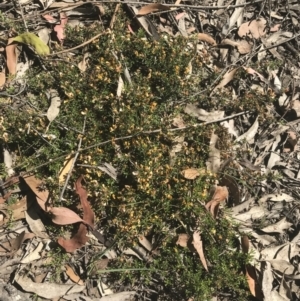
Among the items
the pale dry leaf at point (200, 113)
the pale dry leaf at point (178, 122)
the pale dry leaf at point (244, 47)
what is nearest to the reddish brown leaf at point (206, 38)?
the pale dry leaf at point (244, 47)

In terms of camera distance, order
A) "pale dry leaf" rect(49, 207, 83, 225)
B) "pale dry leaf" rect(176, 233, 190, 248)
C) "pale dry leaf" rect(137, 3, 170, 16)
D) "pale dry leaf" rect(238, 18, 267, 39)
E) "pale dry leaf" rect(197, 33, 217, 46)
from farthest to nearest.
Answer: "pale dry leaf" rect(238, 18, 267, 39), "pale dry leaf" rect(197, 33, 217, 46), "pale dry leaf" rect(137, 3, 170, 16), "pale dry leaf" rect(176, 233, 190, 248), "pale dry leaf" rect(49, 207, 83, 225)

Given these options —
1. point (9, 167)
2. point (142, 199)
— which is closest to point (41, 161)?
point (9, 167)

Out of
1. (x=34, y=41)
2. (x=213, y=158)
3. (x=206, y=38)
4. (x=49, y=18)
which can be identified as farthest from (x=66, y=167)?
(x=206, y=38)

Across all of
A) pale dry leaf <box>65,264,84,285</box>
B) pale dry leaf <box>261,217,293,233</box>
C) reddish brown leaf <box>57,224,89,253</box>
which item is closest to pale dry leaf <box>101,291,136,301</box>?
pale dry leaf <box>65,264,84,285</box>

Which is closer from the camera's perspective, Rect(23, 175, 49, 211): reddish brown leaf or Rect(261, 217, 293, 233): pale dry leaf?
Rect(23, 175, 49, 211): reddish brown leaf

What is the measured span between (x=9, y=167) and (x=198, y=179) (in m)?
1.55

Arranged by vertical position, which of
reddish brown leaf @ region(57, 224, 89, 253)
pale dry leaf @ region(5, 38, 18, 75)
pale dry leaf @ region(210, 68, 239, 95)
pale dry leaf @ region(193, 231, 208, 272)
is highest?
pale dry leaf @ region(5, 38, 18, 75)

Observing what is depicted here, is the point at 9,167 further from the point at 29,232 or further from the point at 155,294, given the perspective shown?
the point at 155,294

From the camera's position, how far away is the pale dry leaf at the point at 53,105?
373 cm

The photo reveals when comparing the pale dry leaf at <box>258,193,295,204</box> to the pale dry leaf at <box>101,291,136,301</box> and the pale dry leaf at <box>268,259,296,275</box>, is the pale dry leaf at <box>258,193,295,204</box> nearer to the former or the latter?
the pale dry leaf at <box>268,259,296,275</box>

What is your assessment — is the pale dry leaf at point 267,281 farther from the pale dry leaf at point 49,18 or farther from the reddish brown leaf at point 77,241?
the pale dry leaf at point 49,18

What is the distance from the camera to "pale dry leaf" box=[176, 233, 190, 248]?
145 inches

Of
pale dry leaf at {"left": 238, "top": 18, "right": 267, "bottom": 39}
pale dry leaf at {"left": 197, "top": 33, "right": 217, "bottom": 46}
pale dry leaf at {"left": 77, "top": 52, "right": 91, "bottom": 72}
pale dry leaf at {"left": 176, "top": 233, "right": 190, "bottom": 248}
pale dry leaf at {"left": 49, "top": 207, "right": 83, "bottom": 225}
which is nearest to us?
pale dry leaf at {"left": 49, "top": 207, "right": 83, "bottom": 225}

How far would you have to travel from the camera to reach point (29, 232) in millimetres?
3734
